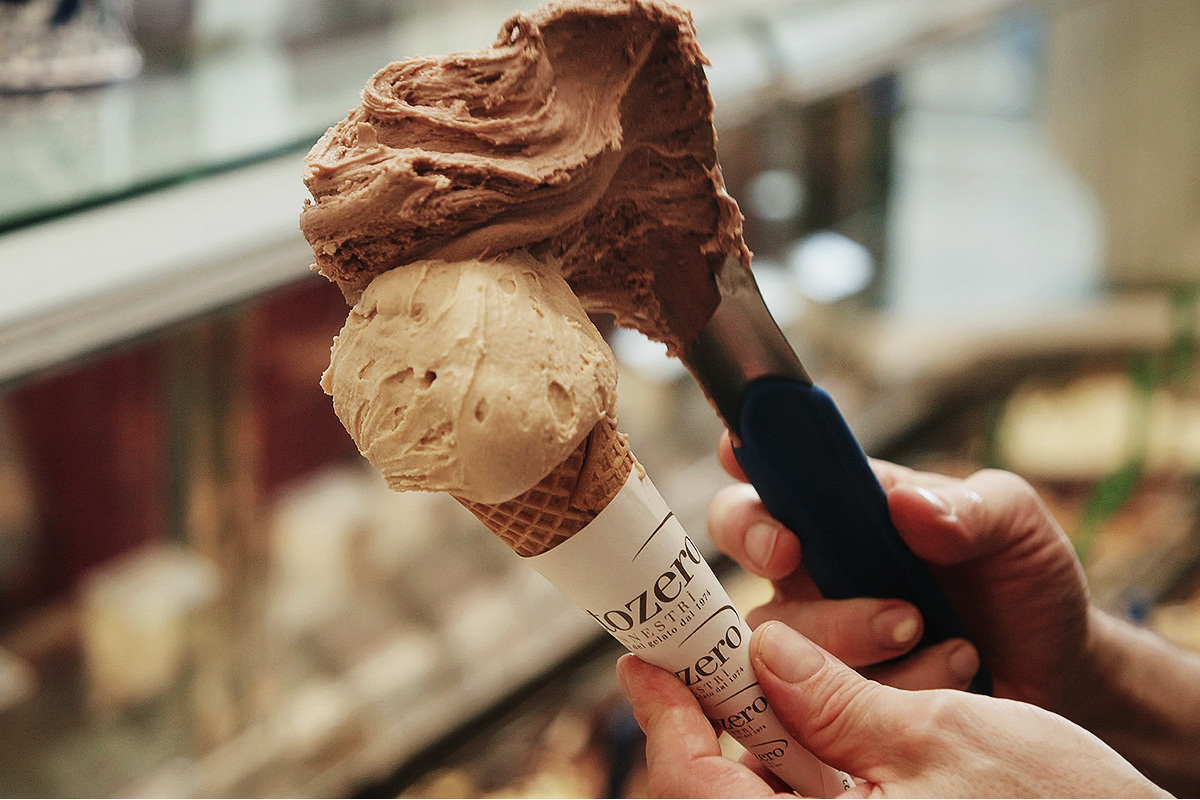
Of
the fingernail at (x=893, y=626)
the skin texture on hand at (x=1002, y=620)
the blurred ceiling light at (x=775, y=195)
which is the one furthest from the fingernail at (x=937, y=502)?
the blurred ceiling light at (x=775, y=195)

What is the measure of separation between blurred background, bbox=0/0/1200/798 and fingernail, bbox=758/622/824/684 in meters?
0.65

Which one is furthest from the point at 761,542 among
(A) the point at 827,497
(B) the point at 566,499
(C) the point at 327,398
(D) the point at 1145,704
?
(C) the point at 327,398

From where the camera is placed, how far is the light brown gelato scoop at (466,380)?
2.12 ft

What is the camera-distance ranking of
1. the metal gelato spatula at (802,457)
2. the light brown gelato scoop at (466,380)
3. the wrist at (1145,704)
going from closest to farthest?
the light brown gelato scoop at (466,380), the metal gelato spatula at (802,457), the wrist at (1145,704)

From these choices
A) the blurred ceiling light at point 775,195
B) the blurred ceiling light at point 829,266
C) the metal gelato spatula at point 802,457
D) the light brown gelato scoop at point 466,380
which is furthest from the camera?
the blurred ceiling light at point 829,266

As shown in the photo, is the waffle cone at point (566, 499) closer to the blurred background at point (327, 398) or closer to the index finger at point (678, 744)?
the index finger at point (678, 744)

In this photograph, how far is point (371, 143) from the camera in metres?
0.67

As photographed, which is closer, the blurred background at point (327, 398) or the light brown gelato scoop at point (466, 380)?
the light brown gelato scoop at point (466, 380)

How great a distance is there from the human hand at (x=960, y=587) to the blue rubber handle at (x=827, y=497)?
0.08ft

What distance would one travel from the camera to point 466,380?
0.64 m

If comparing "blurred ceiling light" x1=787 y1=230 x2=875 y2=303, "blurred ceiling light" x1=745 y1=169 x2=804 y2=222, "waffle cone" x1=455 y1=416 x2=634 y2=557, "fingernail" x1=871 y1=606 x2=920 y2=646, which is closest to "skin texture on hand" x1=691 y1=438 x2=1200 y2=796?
"fingernail" x1=871 y1=606 x2=920 y2=646

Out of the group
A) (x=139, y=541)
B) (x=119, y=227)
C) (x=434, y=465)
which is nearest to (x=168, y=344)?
(x=119, y=227)

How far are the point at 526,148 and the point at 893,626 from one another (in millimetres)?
643

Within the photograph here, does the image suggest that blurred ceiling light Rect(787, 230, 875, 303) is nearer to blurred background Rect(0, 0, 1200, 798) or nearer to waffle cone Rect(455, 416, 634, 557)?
blurred background Rect(0, 0, 1200, 798)
